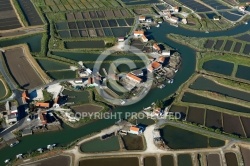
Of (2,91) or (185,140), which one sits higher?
(2,91)

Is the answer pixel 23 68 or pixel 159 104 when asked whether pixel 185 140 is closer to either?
pixel 159 104

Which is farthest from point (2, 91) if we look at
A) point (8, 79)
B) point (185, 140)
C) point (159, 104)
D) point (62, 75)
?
point (185, 140)

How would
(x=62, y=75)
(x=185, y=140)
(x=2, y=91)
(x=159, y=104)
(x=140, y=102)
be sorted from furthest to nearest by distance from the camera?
(x=62, y=75), (x=2, y=91), (x=140, y=102), (x=159, y=104), (x=185, y=140)

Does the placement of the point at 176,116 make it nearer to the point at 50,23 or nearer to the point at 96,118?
the point at 96,118

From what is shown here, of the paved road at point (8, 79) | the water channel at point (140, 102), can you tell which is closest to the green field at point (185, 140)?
the water channel at point (140, 102)

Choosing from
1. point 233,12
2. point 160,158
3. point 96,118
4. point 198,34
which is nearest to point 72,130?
point 96,118

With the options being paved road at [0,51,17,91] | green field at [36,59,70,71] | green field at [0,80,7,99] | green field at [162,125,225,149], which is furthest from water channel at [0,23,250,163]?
green field at [0,80,7,99]

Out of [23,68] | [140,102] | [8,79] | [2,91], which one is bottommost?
[140,102]
